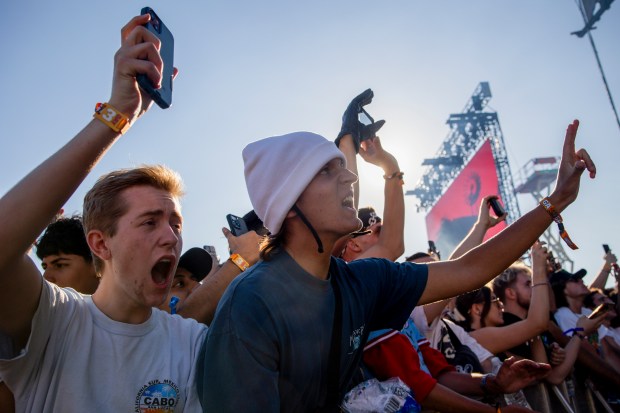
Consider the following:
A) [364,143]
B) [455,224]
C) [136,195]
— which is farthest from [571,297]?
[455,224]

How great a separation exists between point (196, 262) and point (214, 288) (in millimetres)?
1230

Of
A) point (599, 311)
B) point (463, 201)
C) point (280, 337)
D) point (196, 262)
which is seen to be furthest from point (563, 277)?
point (463, 201)

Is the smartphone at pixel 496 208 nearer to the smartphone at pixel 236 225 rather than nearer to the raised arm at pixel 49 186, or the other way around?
the smartphone at pixel 236 225

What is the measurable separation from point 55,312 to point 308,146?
4.12 feet

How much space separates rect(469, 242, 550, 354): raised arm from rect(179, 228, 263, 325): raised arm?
261 cm

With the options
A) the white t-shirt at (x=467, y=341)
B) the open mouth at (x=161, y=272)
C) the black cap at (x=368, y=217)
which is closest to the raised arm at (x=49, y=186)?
the open mouth at (x=161, y=272)

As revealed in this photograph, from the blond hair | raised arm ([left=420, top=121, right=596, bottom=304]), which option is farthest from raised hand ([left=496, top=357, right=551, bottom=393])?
the blond hair

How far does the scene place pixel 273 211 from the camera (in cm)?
211

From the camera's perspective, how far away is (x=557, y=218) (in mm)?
2400

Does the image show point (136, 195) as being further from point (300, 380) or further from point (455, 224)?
point (455, 224)

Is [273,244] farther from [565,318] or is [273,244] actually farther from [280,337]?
[565,318]

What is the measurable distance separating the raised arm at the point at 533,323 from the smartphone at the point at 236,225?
260cm

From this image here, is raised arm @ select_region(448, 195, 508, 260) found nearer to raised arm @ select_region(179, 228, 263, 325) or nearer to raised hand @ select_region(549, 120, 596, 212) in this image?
raised hand @ select_region(549, 120, 596, 212)

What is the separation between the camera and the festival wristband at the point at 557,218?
7.79ft
